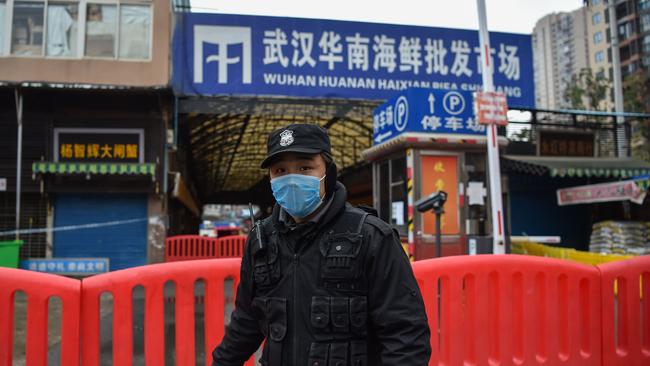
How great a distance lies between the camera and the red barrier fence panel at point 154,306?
10.5ft

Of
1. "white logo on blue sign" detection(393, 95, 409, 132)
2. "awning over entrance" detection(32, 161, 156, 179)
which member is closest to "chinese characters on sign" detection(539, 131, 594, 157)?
"white logo on blue sign" detection(393, 95, 409, 132)

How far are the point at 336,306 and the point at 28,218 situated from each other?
44.3 feet

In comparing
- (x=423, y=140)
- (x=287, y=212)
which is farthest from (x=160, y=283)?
(x=423, y=140)

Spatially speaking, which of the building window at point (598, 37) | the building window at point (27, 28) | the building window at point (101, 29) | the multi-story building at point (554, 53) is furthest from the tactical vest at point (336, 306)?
the multi-story building at point (554, 53)

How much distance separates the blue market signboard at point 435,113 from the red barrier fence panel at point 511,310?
562cm

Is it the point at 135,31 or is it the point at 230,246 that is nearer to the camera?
the point at 135,31

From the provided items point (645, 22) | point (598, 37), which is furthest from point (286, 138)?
point (598, 37)

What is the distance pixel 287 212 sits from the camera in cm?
205

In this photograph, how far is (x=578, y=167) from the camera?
11.5 meters

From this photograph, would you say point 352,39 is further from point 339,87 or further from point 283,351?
point 283,351

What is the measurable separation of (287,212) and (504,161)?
1004 centimetres

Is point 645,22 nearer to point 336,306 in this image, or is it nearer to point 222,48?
point 222,48

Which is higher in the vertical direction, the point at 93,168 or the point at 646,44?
the point at 646,44

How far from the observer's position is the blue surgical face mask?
1940mm
